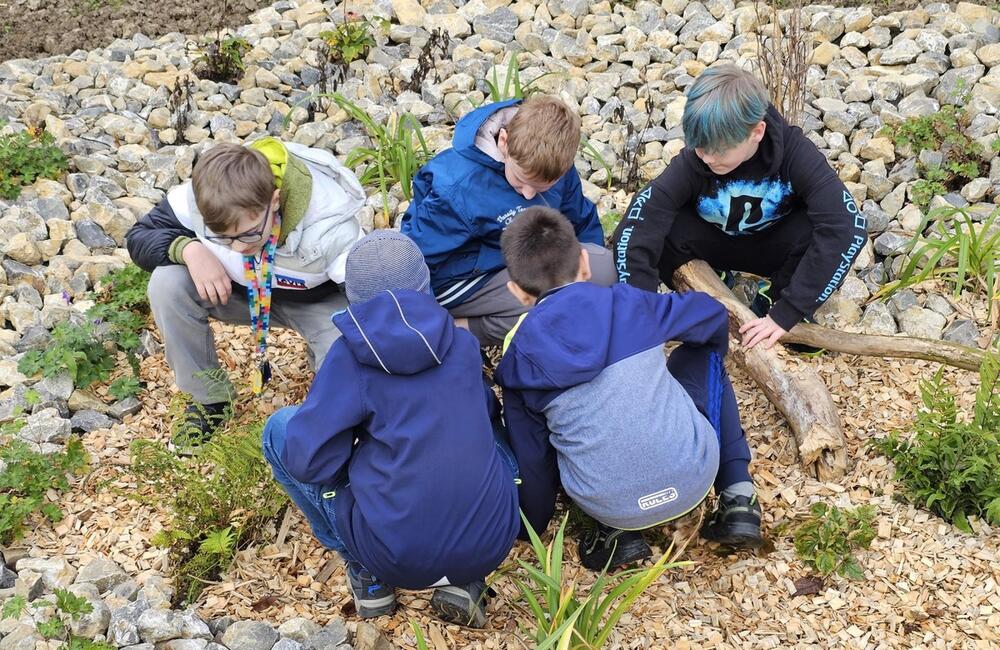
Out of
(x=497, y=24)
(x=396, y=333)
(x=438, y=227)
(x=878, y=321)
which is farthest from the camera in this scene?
(x=497, y=24)

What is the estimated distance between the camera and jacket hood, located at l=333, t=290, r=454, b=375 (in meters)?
2.41

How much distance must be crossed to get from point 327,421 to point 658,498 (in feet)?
3.09

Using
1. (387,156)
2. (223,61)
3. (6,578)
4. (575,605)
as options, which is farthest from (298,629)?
(223,61)

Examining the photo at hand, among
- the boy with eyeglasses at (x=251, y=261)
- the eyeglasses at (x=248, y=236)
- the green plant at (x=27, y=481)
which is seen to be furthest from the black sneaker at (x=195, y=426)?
the eyeglasses at (x=248, y=236)

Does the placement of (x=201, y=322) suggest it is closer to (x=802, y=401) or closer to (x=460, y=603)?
(x=460, y=603)

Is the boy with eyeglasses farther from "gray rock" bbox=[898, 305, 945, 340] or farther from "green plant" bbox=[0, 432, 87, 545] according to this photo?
"gray rock" bbox=[898, 305, 945, 340]

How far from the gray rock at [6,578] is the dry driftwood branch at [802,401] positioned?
2523mm

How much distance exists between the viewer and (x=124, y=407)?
3633 millimetres

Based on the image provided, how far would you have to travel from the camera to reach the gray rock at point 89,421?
3.53m

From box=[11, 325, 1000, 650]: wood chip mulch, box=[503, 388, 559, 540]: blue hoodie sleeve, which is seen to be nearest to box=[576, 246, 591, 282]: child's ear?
box=[503, 388, 559, 540]: blue hoodie sleeve

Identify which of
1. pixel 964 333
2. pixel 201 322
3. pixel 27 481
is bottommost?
pixel 964 333

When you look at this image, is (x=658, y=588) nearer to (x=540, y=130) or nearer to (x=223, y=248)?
(x=540, y=130)

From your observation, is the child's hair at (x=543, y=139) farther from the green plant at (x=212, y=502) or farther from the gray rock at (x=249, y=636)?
the gray rock at (x=249, y=636)

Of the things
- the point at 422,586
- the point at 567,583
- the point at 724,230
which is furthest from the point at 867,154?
the point at 422,586
